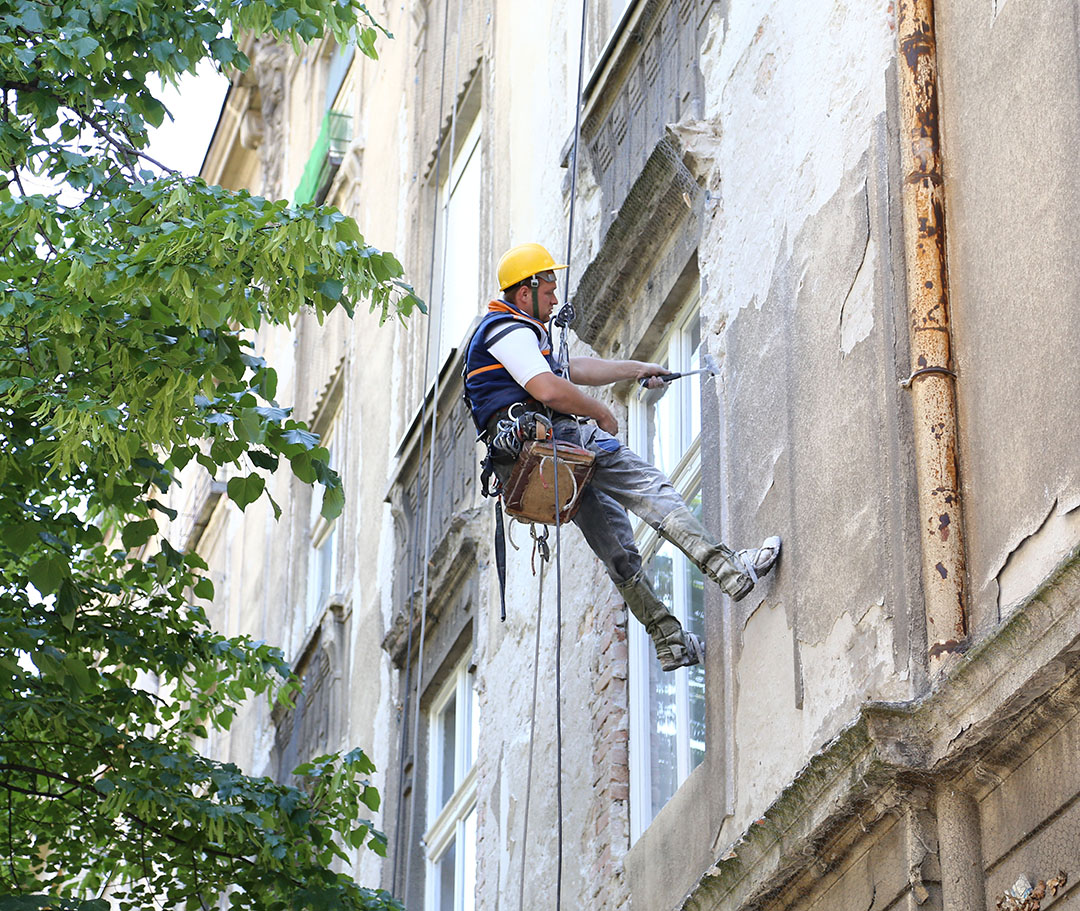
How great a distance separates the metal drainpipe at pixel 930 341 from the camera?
671 cm

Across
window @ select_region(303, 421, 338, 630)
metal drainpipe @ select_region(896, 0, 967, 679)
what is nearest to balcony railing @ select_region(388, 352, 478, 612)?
window @ select_region(303, 421, 338, 630)

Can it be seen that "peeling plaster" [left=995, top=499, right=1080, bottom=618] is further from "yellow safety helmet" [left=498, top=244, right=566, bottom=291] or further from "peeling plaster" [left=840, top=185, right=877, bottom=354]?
"yellow safety helmet" [left=498, top=244, right=566, bottom=291]

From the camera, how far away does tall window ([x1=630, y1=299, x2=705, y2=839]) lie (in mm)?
9367

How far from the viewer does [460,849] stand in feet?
42.5

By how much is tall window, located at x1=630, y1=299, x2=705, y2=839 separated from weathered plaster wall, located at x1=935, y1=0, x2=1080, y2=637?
2534 mm

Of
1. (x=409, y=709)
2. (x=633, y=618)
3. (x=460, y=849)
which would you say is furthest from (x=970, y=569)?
(x=409, y=709)

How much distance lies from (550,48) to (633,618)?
178 inches

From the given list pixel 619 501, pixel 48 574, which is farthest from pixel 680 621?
pixel 48 574

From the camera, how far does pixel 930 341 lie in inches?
279

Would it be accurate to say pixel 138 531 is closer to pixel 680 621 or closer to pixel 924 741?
pixel 680 621

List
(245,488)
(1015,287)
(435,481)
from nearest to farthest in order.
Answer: (1015,287) → (245,488) → (435,481)

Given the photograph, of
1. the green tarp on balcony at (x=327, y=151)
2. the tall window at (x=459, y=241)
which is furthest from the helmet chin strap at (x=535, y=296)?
the green tarp on balcony at (x=327, y=151)

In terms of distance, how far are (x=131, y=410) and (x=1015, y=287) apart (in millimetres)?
3637

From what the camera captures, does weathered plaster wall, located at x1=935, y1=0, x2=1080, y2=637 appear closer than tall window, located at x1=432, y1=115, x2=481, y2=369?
Yes
